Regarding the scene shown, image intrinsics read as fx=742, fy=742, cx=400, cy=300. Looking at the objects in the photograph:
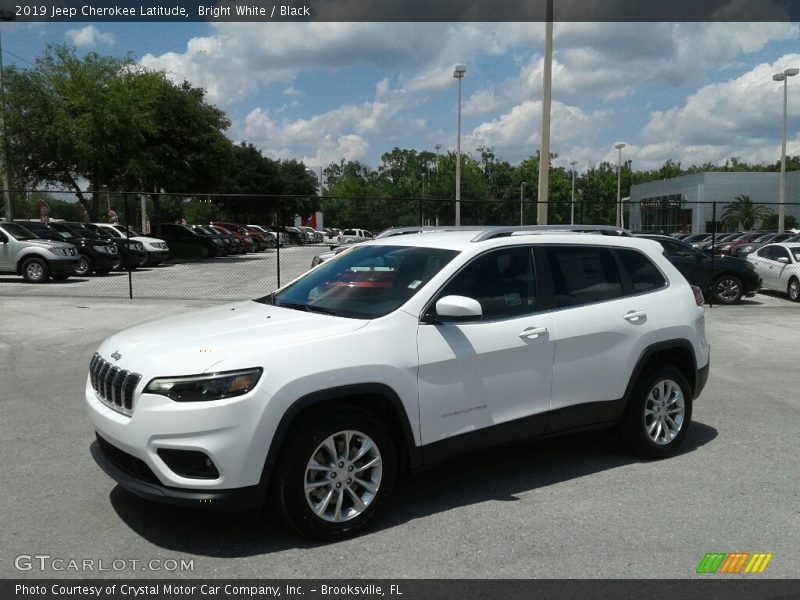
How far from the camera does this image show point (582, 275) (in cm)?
541

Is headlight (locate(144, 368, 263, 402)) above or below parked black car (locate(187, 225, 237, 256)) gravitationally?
below

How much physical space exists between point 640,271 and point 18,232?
20.0 meters

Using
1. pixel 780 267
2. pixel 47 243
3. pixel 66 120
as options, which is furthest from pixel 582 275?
pixel 66 120

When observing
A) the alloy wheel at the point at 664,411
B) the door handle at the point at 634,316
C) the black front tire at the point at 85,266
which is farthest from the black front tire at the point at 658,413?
the black front tire at the point at 85,266

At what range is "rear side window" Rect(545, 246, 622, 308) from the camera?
5.25m

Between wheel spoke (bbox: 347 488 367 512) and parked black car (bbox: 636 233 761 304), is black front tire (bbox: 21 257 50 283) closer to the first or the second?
parked black car (bbox: 636 233 761 304)

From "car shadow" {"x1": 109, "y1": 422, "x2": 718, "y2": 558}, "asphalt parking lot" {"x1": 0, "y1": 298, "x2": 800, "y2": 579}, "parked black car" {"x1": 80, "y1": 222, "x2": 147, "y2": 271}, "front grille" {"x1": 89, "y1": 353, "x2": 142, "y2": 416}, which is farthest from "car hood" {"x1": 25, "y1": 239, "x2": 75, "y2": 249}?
"front grille" {"x1": 89, "y1": 353, "x2": 142, "y2": 416}

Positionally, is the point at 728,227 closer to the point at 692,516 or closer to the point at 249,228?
the point at 249,228

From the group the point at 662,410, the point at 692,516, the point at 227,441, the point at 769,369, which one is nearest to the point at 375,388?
the point at 227,441

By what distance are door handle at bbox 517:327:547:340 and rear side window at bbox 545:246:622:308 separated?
287 millimetres
